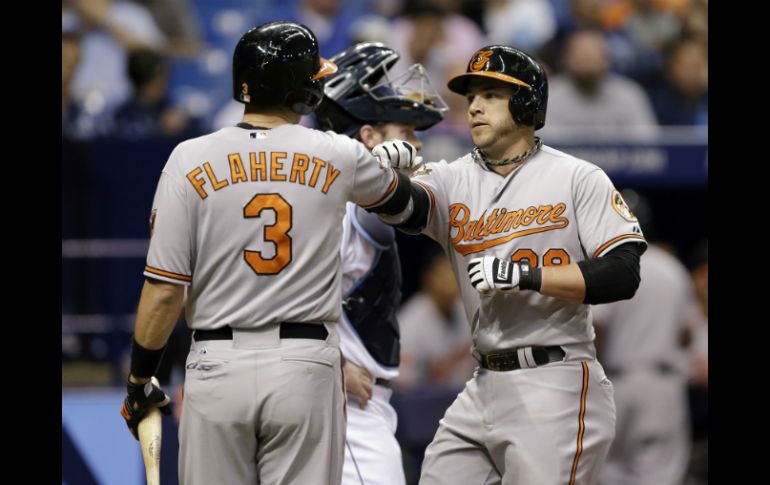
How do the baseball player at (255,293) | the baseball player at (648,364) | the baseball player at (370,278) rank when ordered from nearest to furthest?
1. the baseball player at (255,293)
2. the baseball player at (370,278)
3. the baseball player at (648,364)

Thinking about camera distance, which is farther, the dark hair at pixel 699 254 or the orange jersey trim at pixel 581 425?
the dark hair at pixel 699 254

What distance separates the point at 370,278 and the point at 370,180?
0.83 meters

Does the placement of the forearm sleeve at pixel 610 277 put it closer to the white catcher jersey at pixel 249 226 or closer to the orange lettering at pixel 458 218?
the orange lettering at pixel 458 218

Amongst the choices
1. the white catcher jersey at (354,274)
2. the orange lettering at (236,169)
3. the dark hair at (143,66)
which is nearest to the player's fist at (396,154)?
the white catcher jersey at (354,274)

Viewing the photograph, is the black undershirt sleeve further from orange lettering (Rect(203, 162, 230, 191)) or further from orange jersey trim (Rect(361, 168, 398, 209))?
orange lettering (Rect(203, 162, 230, 191))

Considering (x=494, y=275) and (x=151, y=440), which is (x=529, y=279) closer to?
(x=494, y=275)

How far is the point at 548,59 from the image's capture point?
30.2 ft

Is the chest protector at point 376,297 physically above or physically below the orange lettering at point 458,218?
below

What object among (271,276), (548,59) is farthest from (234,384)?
(548,59)

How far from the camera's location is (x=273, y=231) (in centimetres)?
337

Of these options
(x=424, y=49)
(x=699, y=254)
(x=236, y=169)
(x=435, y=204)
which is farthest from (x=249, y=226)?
(x=424, y=49)

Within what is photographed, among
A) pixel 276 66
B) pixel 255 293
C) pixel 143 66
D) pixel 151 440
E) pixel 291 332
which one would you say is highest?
pixel 143 66

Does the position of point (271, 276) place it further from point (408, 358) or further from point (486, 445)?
point (408, 358)

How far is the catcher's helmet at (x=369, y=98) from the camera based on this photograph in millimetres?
4469
